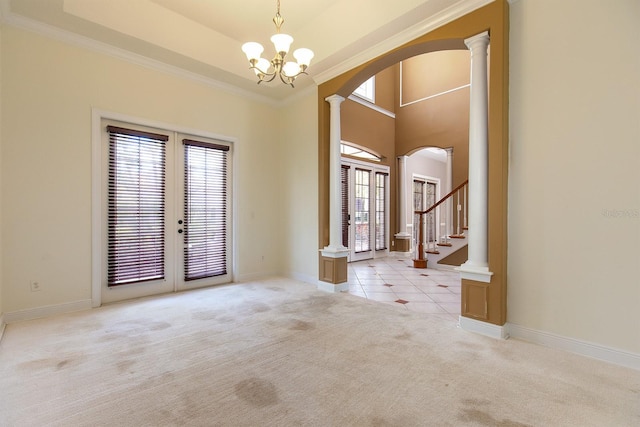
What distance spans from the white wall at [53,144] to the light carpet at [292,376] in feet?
1.88

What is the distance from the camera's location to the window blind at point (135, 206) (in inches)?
158

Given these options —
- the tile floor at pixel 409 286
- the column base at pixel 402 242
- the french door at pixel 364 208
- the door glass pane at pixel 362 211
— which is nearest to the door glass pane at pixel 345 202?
the french door at pixel 364 208

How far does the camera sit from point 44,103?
348 cm

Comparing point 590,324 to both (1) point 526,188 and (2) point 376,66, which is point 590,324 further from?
(2) point 376,66

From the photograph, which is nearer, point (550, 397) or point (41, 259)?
point (550, 397)

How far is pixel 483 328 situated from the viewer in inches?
117

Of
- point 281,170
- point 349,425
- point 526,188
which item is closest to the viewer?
point 349,425

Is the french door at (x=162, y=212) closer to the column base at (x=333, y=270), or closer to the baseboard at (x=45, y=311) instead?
the baseboard at (x=45, y=311)

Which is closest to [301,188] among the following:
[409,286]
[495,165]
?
[409,286]

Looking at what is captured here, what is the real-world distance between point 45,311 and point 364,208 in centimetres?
645

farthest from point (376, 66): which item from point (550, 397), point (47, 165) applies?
point (47, 165)

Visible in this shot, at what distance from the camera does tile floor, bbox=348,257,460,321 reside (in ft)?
13.1

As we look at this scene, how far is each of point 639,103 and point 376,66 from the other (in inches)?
109

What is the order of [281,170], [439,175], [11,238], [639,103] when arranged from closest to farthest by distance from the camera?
[639,103] → [11,238] → [281,170] → [439,175]
